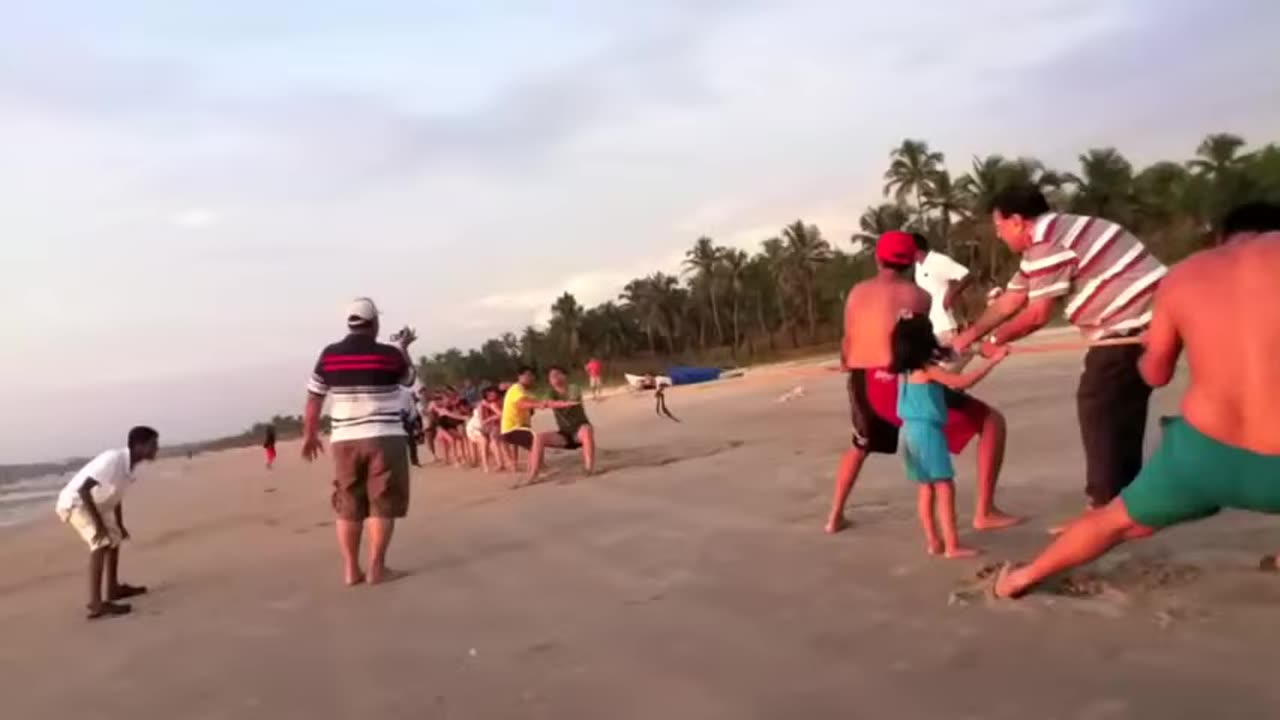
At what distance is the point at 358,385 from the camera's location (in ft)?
20.6

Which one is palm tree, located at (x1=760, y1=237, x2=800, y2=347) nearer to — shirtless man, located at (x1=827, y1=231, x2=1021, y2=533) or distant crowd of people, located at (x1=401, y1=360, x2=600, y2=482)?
distant crowd of people, located at (x1=401, y1=360, x2=600, y2=482)

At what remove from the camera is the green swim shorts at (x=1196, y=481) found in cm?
312

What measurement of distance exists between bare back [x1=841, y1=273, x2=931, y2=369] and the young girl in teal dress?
128mm

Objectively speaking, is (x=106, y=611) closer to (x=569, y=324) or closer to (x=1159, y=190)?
(x=1159, y=190)

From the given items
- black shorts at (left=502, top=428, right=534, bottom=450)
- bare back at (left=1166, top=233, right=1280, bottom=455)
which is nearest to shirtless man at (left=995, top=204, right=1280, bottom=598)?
bare back at (left=1166, top=233, right=1280, bottom=455)

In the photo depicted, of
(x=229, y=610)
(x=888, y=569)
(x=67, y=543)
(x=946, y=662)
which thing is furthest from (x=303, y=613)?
(x=67, y=543)

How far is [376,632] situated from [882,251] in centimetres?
318

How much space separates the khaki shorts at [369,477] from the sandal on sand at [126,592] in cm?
184

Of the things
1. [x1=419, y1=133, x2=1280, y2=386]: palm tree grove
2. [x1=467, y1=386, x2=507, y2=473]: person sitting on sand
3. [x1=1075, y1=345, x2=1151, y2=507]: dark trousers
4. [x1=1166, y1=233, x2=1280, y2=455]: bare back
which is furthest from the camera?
[x1=419, y1=133, x2=1280, y2=386]: palm tree grove

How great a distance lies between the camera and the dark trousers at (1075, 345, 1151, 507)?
14.8 ft

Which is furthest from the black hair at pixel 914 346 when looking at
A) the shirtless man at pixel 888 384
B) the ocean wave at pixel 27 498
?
the ocean wave at pixel 27 498

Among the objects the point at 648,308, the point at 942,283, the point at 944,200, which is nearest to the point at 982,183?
the point at 944,200

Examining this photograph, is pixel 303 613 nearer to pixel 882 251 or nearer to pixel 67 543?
pixel 882 251

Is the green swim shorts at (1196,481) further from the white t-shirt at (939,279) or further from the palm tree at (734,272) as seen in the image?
the palm tree at (734,272)
